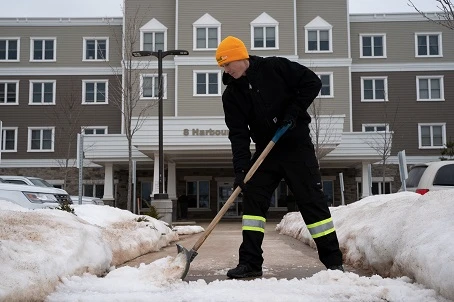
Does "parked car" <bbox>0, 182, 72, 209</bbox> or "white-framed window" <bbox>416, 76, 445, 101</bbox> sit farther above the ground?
"white-framed window" <bbox>416, 76, 445, 101</bbox>

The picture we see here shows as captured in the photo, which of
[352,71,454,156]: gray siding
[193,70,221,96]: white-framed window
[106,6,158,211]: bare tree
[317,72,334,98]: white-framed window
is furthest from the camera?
[352,71,454,156]: gray siding

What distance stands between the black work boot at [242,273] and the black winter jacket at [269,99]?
0.90 metres

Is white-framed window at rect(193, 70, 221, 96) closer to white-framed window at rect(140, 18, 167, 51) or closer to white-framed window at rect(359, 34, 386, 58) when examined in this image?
white-framed window at rect(140, 18, 167, 51)

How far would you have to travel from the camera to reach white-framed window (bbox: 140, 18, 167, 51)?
111 ft

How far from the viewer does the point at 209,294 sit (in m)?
3.58

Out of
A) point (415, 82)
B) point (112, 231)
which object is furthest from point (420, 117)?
point (112, 231)

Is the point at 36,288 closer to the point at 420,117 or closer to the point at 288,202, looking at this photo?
the point at 288,202

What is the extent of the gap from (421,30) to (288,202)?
51.6 ft

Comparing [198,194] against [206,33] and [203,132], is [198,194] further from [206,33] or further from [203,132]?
[206,33]

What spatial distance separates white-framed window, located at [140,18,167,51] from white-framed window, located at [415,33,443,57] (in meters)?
17.1

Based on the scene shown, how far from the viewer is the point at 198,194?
110ft

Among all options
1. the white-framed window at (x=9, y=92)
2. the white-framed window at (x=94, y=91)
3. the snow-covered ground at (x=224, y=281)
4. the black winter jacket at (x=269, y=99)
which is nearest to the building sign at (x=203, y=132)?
the white-framed window at (x=94, y=91)

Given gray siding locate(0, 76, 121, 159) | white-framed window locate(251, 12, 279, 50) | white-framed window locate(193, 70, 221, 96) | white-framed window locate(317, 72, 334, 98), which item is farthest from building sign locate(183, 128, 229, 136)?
gray siding locate(0, 76, 121, 159)

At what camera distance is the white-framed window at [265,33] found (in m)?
33.1
